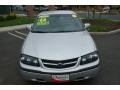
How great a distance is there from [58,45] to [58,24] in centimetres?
130

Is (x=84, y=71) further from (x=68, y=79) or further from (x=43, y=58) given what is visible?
(x=43, y=58)

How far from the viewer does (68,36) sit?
6141 mm

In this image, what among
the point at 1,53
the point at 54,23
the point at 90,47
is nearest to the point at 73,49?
the point at 90,47

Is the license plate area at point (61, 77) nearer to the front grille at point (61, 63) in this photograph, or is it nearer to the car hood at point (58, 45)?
the front grille at point (61, 63)

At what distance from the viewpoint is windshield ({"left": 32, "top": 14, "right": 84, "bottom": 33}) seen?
21.6ft

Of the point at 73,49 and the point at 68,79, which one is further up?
the point at 73,49

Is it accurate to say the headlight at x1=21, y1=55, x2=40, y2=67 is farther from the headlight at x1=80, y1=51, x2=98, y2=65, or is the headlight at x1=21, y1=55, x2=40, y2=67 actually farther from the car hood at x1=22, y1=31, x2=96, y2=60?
the headlight at x1=80, y1=51, x2=98, y2=65

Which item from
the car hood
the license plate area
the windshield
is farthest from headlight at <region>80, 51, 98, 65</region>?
the windshield

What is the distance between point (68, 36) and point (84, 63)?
1.19 meters

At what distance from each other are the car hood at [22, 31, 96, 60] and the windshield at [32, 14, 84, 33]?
0.85 feet

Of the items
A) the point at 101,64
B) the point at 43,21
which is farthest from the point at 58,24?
the point at 101,64

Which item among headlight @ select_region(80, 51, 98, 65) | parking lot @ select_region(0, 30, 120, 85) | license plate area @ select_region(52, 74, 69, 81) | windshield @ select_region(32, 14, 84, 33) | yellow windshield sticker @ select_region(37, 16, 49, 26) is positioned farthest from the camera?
yellow windshield sticker @ select_region(37, 16, 49, 26)

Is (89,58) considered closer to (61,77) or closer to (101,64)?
(61,77)

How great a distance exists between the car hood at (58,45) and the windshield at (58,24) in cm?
26
